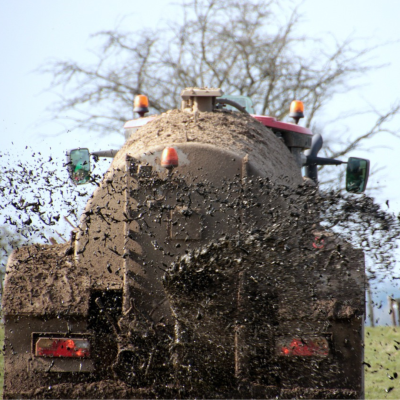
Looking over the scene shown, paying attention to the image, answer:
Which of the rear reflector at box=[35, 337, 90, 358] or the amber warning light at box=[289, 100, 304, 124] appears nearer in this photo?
the rear reflector at box=[35, 337, 90, 358]

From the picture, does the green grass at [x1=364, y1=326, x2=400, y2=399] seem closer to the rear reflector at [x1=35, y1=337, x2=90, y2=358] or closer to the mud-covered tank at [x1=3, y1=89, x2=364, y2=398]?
the mud-covered tank at [x1=3, y1=89, x2=364, y2=398]

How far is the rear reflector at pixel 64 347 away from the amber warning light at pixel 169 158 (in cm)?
116

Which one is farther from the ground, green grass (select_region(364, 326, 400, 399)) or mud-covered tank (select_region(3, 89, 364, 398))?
mud-covered tank (select_region(3, 89, 364, 398))

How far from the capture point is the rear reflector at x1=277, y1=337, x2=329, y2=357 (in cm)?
361

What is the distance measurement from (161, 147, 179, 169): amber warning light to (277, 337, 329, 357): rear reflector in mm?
1224

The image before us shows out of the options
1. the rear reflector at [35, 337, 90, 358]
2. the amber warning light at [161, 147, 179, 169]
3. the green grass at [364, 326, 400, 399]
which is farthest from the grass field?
the amber warning light at [161, 147, 179, 169]

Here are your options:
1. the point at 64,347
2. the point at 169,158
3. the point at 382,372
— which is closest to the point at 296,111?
the point at 169,158

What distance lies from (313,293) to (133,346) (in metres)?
1.12

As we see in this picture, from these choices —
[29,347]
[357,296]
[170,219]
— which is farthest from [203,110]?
[29,347]

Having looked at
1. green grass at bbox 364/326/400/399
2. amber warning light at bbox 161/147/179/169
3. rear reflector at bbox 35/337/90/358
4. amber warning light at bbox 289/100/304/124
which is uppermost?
amber warning light at bbox 289/100/304/124

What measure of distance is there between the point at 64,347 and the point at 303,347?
1.42 metres

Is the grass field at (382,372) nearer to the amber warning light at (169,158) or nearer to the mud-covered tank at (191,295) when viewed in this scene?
the mud-covered tank at (191,295)

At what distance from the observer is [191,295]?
3580 mm

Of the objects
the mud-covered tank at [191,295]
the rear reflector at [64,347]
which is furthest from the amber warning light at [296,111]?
the rear reflector at [64,347]
